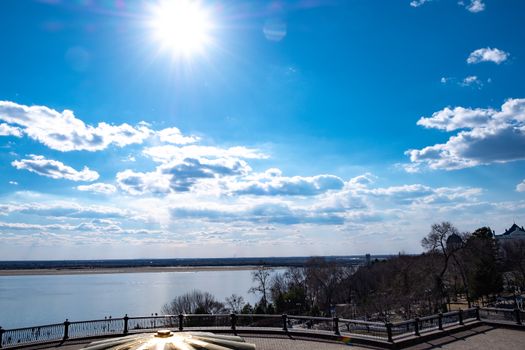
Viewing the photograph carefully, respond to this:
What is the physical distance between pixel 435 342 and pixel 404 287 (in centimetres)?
4158

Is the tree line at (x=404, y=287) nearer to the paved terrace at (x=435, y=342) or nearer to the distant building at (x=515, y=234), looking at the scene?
the paved terrace at (x=435, y=342)

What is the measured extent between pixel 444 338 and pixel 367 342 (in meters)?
4.04

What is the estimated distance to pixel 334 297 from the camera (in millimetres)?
72875

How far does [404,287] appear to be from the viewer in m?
55.1

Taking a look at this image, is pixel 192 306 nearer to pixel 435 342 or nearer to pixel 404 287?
pixel 404 287

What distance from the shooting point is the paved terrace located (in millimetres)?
15500

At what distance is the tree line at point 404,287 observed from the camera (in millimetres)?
50375

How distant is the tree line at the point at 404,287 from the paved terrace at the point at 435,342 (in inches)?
1051

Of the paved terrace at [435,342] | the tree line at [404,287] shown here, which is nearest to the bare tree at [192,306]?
the tree line at [404,287]

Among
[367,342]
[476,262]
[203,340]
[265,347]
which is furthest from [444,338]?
[476,262]

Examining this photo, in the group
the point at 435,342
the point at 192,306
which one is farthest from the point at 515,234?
the point at 435,342

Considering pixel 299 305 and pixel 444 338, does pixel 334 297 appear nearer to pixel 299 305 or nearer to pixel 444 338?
pixel 299 305

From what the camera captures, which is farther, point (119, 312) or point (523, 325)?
point (119, 312)

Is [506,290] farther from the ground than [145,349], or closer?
closer
